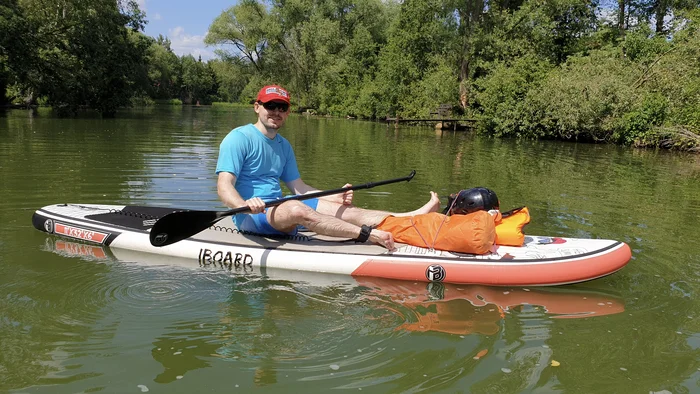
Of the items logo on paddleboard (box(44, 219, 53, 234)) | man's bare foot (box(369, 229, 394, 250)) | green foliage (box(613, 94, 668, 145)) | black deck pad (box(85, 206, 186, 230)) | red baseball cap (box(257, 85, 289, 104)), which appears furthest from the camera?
Result: green foliage (box(613, 94, 668, 145))

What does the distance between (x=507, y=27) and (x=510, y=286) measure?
27079mm

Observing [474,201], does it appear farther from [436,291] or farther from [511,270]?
[436,291]

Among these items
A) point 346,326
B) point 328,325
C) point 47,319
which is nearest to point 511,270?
point 346,326

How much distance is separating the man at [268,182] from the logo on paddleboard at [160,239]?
68 cm

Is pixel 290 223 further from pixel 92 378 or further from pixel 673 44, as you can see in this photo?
pixel 673 44

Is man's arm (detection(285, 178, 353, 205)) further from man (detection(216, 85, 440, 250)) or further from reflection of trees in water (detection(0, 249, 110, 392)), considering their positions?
reflection of trees in water (detection(0, 249, 110, 392))

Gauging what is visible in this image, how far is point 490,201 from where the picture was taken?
16.8 ft

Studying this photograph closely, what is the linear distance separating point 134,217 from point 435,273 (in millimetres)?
3420

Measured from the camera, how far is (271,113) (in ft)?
15.7

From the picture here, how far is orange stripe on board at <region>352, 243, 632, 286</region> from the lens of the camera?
463 cm

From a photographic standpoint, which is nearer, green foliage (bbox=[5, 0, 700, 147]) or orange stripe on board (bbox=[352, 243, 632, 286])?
orange stripe on board (bbox=[352, 243, 632, 286])

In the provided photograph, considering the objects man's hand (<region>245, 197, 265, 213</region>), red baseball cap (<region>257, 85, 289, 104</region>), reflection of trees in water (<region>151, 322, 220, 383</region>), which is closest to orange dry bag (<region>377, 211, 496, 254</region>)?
man's hand (<region>245, 197, 265, 213</region>)

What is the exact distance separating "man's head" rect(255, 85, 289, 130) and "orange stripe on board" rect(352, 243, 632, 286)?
166 centimetres

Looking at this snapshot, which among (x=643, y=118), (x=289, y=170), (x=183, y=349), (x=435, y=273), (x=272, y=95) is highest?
(x=643, y=118)
